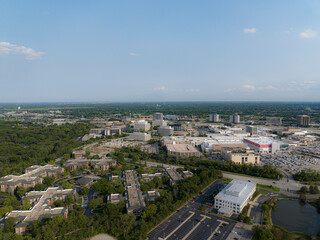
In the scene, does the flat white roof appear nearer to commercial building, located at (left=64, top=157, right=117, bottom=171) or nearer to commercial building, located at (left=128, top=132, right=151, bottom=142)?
commercial building, located at (left=64, top=157, right=117, bottom=171)

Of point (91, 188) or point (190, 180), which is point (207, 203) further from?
point (91, 188)

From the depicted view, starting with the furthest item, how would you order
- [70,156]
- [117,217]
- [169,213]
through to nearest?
[70,156]
[169,213]
[117,217]

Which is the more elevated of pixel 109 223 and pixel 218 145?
pixel 218 145

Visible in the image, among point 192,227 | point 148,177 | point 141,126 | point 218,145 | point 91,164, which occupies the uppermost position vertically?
point 141,126

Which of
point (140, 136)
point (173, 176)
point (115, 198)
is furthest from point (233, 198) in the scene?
point (140, 136)

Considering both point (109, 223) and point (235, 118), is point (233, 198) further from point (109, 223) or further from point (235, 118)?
point (235, 118)

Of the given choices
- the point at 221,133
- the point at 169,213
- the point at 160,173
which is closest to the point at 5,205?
the point at 169,213
